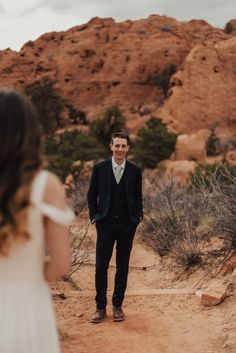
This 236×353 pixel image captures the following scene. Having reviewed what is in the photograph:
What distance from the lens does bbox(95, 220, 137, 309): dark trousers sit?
171 inches

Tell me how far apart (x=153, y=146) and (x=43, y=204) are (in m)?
21.1

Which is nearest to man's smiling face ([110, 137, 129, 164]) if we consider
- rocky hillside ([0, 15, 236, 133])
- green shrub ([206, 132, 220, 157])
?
green shrub ([206, 132, 220, 157])

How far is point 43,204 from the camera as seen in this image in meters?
1.54

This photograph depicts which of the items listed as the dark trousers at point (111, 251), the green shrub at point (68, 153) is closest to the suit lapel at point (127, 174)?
the dark trousers at point (111, 251)

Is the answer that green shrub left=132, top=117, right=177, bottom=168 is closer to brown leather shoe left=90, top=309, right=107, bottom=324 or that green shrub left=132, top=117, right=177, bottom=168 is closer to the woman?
brown leather shoe left=90, top=309, right=107, bottom=324

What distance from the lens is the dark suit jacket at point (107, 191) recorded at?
4293 millimetres

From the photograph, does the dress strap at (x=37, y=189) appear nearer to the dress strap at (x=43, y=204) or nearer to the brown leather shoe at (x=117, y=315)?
the dress strap at (x=43, y=204)

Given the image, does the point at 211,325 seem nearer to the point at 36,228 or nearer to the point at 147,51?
the point at 36,228

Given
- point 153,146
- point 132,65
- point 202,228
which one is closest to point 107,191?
point 202,228

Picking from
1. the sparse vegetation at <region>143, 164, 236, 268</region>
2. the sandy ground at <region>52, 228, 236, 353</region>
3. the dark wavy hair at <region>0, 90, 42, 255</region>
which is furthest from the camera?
the sparse vegetation at <region>143, 164, 236, 268</region>

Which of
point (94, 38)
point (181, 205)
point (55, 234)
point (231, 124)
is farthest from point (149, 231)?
point (94, 38)

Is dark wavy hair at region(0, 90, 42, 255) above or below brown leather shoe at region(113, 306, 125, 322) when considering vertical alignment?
above

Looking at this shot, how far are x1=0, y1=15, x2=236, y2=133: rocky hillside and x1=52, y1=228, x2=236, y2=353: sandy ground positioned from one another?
23634mm

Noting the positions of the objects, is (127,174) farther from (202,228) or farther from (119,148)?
(202,228)
